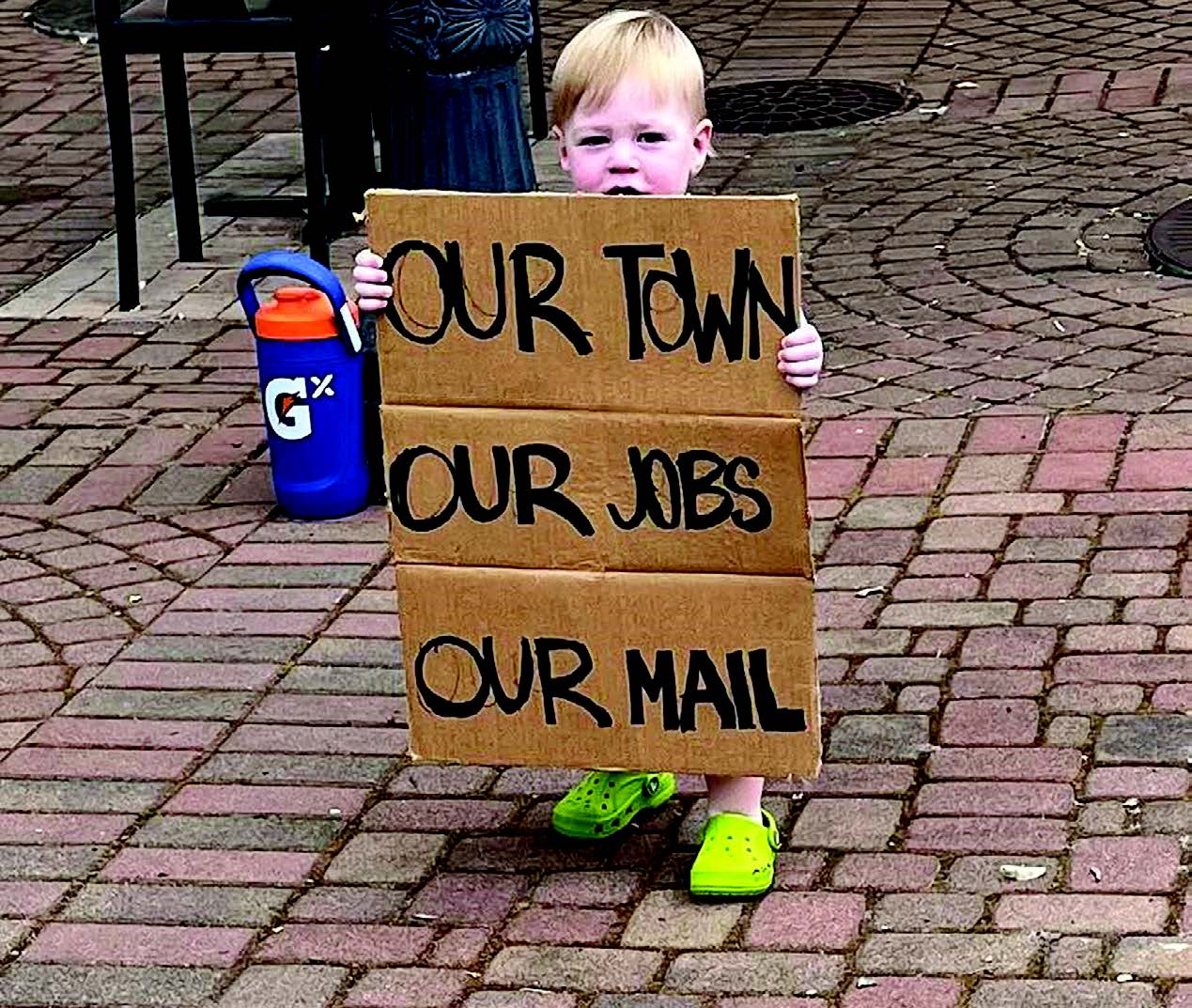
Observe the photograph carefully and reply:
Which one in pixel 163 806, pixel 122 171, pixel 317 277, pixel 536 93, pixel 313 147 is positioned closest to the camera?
pixel 163 806

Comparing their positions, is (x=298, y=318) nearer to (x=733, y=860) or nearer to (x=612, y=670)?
(x=612, y=670)

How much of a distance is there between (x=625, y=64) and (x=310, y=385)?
200 centimetres

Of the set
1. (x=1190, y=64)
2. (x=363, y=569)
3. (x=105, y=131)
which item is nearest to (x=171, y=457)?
(x=363, y=569)

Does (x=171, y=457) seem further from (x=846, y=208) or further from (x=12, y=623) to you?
(x=846, y=208)

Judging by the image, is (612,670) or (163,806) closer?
(612,670)

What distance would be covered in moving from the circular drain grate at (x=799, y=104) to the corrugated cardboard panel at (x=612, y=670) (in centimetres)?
520

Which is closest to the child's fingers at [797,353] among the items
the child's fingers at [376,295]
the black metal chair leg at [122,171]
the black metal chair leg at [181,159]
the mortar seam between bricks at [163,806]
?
the child's fingers at [376,295]

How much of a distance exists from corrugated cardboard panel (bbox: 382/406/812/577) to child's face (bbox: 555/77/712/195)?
36cm

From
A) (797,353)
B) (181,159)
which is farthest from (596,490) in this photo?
(181,159)

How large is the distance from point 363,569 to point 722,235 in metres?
1.88

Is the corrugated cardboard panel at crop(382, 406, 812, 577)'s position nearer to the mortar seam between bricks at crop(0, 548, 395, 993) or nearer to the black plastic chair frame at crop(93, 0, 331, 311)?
the mortar seam between bricks at crop(0, 548, 395, 993)

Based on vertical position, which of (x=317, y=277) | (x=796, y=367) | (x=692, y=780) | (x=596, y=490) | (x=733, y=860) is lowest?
(x=692, y=780)

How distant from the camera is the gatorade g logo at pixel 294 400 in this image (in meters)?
5.68

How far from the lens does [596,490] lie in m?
3.93
